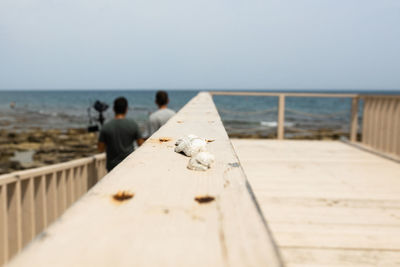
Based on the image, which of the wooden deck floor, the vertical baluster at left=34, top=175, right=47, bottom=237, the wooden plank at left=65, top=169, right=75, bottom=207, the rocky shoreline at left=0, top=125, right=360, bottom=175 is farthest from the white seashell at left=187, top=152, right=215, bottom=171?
the rocky shoreline at left=0, top=125, right=360, bottom=175

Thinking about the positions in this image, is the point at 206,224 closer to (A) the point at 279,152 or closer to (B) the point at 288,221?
(B) the point at 288,221

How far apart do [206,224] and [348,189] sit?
2.93m

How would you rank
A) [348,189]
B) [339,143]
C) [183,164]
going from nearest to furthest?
[183,164] < [348,189] < [339,143]

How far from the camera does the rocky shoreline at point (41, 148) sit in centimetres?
1059

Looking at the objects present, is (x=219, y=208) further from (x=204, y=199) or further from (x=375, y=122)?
(x=375, y=122)

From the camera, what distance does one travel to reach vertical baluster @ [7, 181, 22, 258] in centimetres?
273

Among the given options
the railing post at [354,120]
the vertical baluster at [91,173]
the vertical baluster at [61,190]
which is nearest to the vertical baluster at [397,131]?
the railing post at [354,120]

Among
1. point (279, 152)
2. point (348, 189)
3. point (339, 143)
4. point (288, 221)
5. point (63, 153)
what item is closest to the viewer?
point (288, 221)

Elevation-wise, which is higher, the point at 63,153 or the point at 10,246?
the point at 10,246

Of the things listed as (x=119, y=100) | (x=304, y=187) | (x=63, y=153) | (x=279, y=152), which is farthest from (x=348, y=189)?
(x=63, y=153)

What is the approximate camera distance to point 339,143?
5941 mm

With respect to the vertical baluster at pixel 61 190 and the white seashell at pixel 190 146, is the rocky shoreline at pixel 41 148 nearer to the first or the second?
the vertical baluster at pixel 61 190

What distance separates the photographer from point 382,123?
484 centimetres

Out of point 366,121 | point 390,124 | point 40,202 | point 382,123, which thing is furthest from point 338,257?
point 366,121
